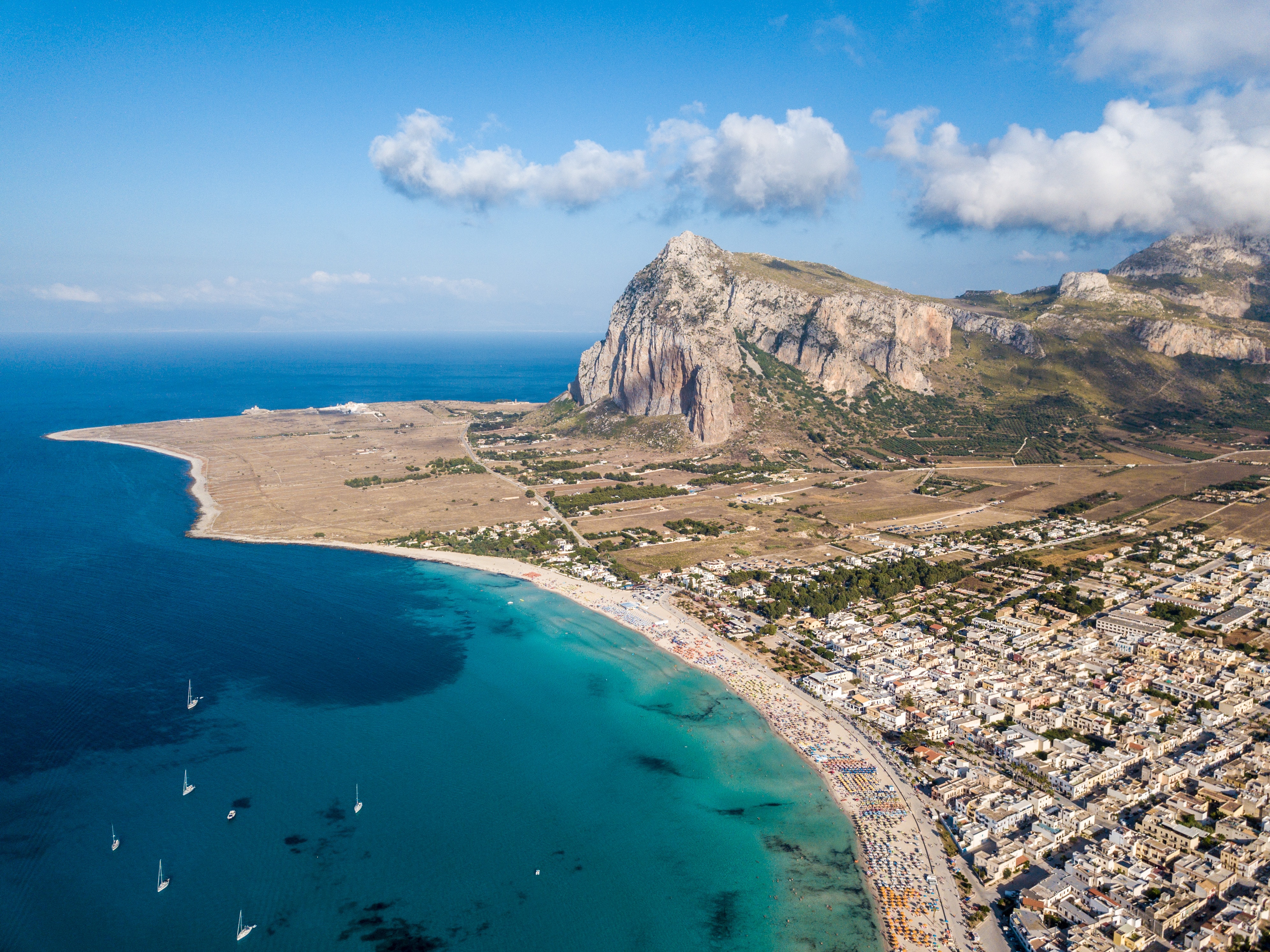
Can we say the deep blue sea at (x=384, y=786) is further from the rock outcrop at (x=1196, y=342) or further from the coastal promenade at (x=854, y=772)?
the rock outcrop at (x=1196, y=342)

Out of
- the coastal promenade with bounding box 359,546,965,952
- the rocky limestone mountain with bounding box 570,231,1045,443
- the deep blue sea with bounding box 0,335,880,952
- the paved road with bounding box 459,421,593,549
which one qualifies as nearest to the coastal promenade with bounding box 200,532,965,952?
the coastal promenade with bounding box 359,546,965,952

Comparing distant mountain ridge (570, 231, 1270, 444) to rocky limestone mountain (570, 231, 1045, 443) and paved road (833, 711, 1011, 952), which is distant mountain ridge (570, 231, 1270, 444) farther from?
paved road (833, 711, 1011, 952)

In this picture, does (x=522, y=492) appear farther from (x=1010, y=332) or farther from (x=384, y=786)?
(x=1010, y=332)

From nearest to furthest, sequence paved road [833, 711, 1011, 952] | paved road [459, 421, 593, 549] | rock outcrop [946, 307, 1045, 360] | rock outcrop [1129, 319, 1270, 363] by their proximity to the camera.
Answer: paved road [833, 711, 1011, 952] → paved road [459, 421, 593, 549] → rock outcrop [1129, 319, 1270, 363] → rock outcrop [946, 307, 1045, 360]

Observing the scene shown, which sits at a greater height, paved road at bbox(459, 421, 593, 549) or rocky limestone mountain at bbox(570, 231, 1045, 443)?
rocky limestone mountain at bbox(570, 231, 1045, 443)

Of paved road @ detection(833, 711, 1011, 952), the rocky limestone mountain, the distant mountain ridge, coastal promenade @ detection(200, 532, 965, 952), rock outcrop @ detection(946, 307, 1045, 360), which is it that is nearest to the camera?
paved road @ detection(833, 711, 1011, 952)

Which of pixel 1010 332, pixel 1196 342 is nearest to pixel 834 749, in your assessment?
pixel 1010 332
